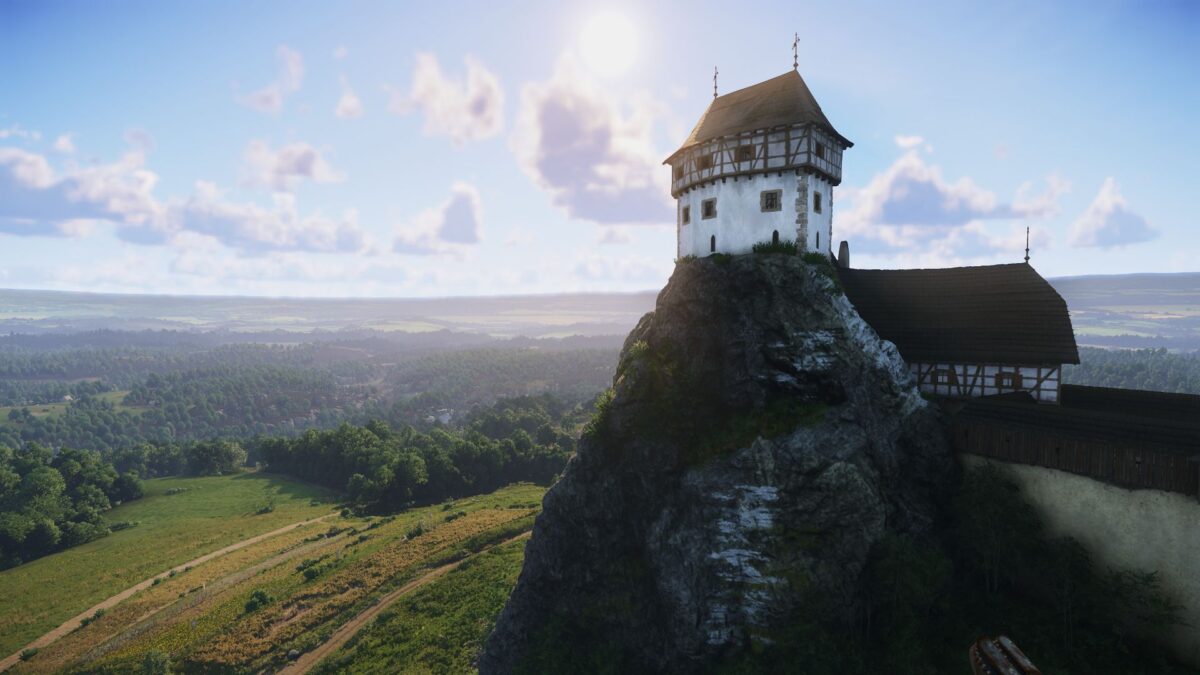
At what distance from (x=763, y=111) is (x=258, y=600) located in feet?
234

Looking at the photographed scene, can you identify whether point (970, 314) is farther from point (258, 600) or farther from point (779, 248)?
point (258, 600)

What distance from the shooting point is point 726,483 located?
106ft

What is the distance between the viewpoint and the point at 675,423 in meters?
36.2

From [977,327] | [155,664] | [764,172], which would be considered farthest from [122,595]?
[977,327]

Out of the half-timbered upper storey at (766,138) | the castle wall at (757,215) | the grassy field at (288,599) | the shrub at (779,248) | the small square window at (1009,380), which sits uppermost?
the half-timbered upper storey at (766,138)

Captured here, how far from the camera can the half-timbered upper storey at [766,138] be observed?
38.8m

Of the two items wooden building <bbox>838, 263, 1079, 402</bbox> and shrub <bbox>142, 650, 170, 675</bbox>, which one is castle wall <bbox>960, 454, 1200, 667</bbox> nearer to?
wooden building <bbox>838, 263, 1079, 402</bbox>

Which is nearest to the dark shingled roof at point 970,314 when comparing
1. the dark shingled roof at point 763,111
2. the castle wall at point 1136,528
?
the castle wall at point 1136,528

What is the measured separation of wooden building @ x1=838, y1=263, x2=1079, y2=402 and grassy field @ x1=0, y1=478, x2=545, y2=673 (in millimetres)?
42728

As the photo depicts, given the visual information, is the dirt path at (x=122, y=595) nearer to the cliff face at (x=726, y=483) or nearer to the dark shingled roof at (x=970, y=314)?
the cliff face at (x=726, y=483)

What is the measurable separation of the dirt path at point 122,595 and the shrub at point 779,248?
3468 inches

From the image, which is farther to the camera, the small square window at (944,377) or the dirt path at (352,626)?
the dirt path at (352,626)

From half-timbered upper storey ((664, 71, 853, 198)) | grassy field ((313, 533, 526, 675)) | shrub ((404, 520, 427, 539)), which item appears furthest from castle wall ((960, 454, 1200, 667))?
shrub ((404, 520, 427, 539))

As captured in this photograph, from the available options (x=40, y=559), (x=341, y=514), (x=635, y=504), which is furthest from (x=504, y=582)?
(x=40, y=559)
